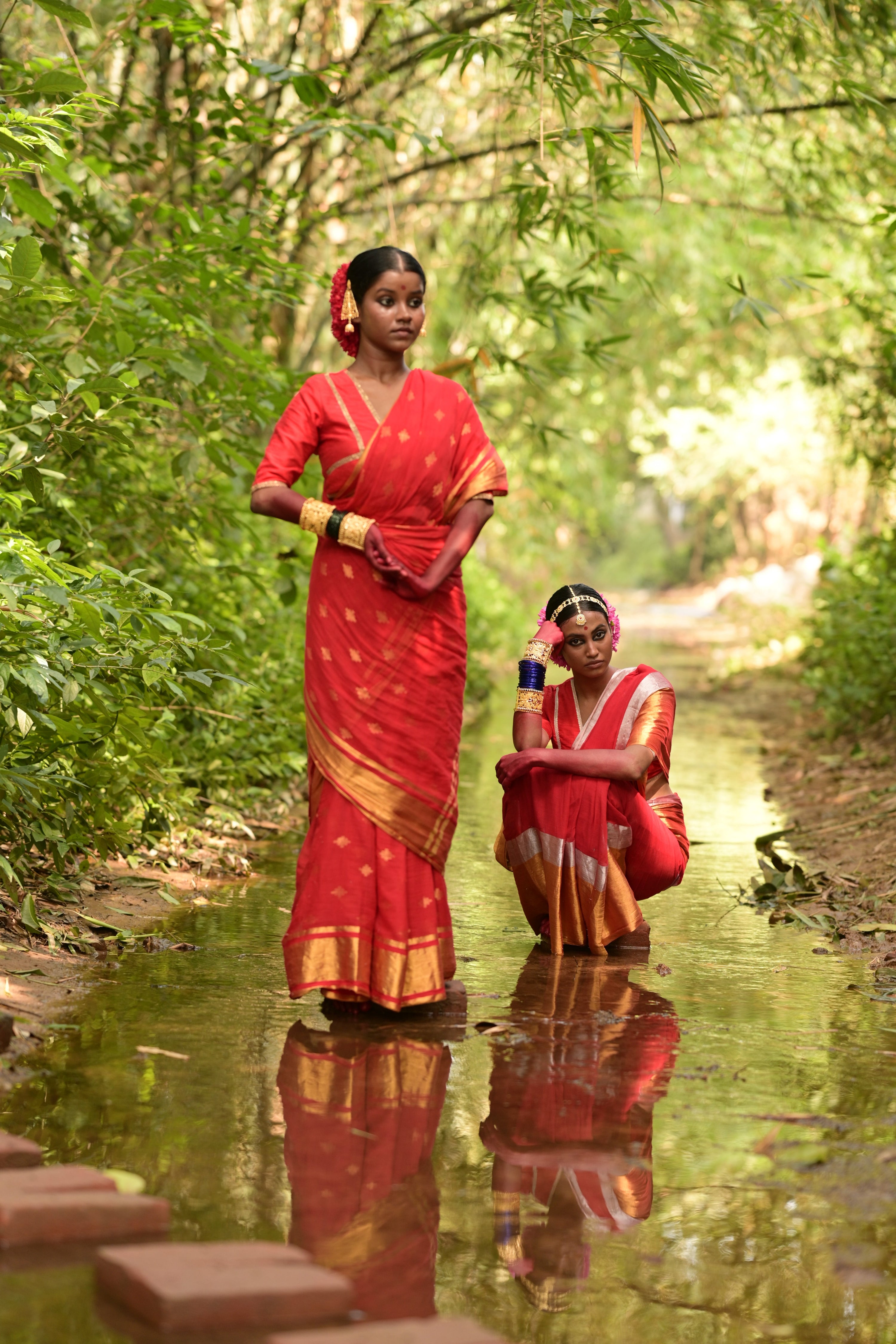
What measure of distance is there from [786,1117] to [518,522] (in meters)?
15.2

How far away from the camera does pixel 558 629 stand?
5371 millimetres

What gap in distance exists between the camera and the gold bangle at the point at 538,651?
17.3 ft

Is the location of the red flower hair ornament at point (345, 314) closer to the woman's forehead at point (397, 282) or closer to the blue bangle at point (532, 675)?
the woman's forehead at point (397, 282)

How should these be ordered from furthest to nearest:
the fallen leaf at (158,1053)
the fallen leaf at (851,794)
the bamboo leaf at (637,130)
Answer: the fallen leaf at (851,794) → the bamboo leaf at (637,130) → the fallen leaf at (158,1053)

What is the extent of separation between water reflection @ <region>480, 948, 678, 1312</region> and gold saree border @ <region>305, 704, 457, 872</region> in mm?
591

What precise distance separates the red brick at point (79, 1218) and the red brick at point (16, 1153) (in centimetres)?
25

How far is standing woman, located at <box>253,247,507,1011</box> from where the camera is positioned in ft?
14.5

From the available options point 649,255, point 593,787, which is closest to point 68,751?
point 593,787

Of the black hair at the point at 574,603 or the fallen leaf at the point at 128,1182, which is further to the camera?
the black hair at the point at 574,603

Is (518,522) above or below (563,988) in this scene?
above

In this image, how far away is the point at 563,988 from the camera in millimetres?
4914

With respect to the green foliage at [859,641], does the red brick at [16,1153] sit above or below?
below

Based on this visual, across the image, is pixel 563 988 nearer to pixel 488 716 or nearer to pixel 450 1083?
pixel 450 1083

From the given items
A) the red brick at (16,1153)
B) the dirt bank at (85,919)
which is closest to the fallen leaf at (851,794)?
the dirt bank at (85,919)
